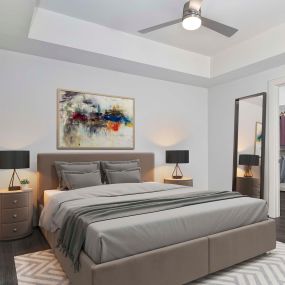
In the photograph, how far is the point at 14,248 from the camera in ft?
9.68

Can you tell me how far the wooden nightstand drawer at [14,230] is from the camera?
315cm

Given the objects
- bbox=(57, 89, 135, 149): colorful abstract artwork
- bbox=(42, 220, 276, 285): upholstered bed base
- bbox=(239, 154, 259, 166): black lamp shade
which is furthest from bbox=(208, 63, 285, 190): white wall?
bbox=(42, 220, 276, 285): upholstered bed base

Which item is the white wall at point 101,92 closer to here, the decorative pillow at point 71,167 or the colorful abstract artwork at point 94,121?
the colorful abstract artwork at point 94,121

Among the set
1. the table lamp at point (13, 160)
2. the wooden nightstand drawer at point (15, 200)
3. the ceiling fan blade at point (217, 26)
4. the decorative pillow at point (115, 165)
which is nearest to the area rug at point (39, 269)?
the wooden nightstand drawer at point (15, 200)

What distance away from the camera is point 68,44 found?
3.49m

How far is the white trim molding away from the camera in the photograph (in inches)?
168

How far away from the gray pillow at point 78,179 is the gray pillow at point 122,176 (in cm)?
24

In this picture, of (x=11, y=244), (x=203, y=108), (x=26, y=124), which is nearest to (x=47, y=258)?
(x=11, y=244)

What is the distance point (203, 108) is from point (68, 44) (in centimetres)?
328

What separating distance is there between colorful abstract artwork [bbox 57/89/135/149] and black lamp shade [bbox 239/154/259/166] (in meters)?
2.12

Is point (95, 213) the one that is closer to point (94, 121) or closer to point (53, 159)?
point (53, 159)

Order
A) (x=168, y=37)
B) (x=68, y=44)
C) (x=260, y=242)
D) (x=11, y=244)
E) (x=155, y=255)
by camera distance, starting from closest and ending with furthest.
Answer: (x=155, y=255) → (x=260, y=242) → (x=11, y=244) → (x=68, y=44) → (x=168, y=37)

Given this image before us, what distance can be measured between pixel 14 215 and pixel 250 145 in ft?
13.2

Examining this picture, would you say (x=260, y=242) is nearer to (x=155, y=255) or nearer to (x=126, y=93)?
(x=155, y=255)
